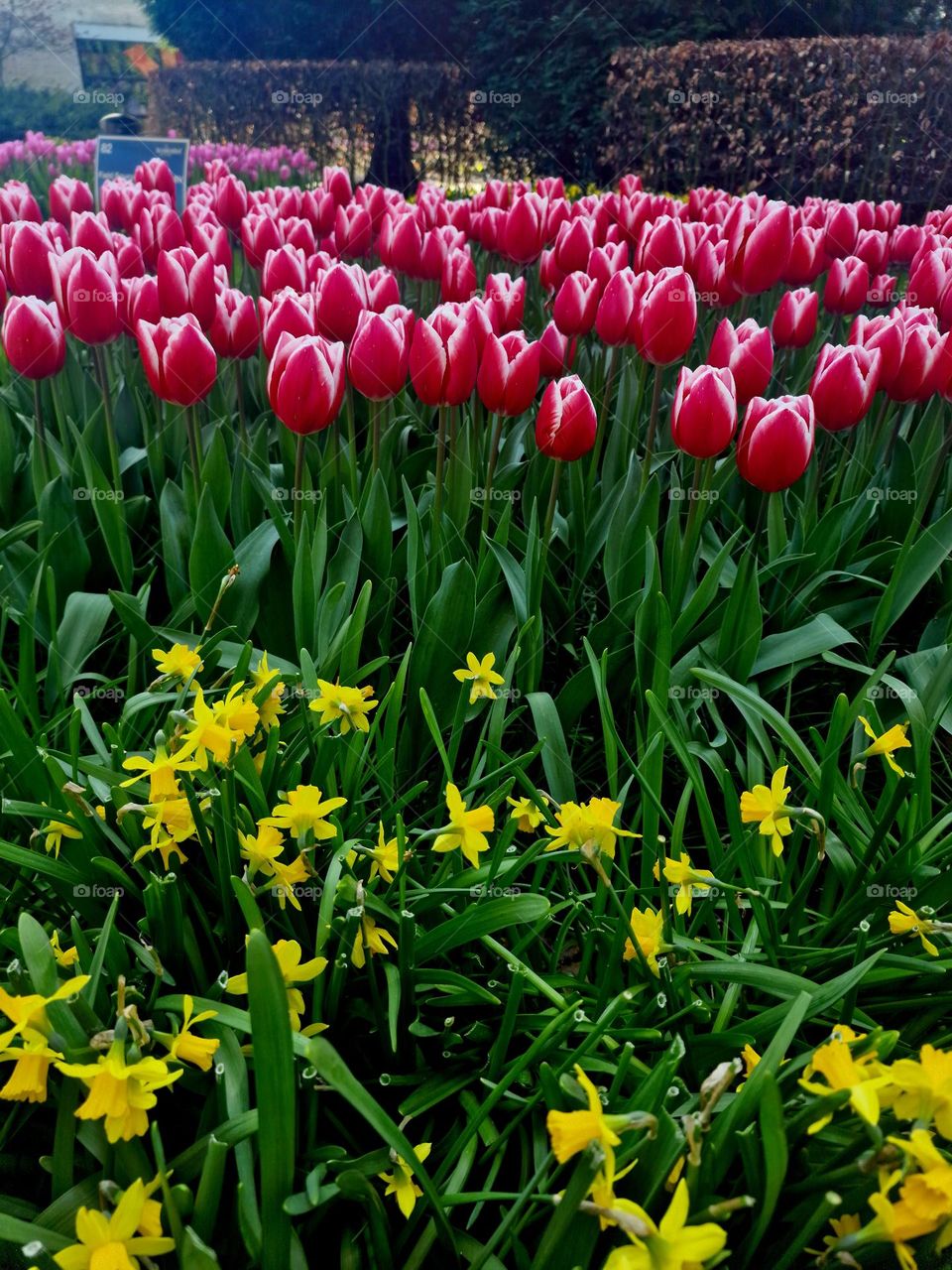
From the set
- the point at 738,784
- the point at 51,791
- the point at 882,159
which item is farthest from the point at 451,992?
the point at 882,159

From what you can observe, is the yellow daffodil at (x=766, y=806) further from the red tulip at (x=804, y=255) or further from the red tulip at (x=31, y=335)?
the red tulip at (x=804, y=255)

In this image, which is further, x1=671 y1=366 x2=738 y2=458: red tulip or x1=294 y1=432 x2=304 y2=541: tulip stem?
x1=294 y1=432 x2=304 y2=541: tulip stem

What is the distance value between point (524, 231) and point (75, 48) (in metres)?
21.5

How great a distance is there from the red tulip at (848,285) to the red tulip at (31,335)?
2289 millimetres

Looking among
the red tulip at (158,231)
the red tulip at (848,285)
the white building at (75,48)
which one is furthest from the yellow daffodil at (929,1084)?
the white building at (75,48)

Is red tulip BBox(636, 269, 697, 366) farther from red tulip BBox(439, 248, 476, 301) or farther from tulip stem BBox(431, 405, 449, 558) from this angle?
red tulip BBox(439, 248, 476, 301)

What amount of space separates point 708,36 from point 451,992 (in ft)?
55.2

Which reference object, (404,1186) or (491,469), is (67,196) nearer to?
(491,469)

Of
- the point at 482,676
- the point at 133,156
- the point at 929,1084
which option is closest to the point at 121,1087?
the point at 929,1084

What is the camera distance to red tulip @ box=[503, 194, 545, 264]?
11.3 ft

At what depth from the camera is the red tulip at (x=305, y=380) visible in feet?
6.58

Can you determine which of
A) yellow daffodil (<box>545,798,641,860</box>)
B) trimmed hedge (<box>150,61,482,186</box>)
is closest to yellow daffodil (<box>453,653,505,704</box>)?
yellow daffodil (<box>545,798,641,860</box>)

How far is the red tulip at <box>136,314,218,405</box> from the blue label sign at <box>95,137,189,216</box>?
308 centimetres

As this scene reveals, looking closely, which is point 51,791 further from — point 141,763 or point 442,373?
point 442,373
